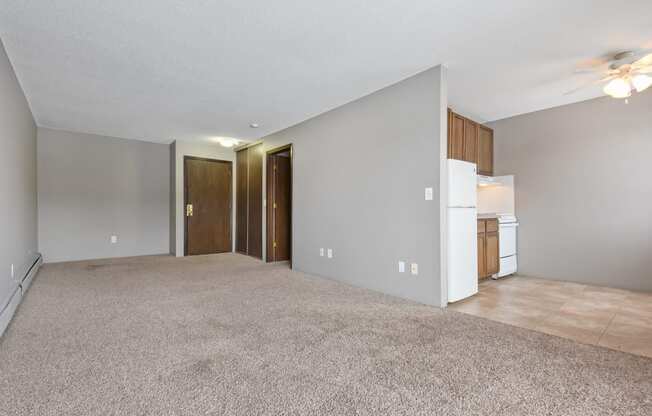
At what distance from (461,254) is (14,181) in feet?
15.5

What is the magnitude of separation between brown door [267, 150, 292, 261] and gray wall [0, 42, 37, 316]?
3.31 metres

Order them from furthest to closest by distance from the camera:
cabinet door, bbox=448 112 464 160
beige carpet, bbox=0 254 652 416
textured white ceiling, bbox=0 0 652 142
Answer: cabinet door, bbox=448 112 464 160
textured white ceiling, bbox=0 0 652 142
beige carpet, bbox=0 254 652 416

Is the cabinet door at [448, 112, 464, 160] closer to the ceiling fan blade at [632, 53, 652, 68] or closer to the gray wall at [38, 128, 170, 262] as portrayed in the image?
the ceiling fan blade at [632, 53, 652, 68]

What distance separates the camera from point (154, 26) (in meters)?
2.43

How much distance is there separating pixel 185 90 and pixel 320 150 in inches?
74.2

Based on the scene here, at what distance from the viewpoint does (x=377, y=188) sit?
3.76 meters

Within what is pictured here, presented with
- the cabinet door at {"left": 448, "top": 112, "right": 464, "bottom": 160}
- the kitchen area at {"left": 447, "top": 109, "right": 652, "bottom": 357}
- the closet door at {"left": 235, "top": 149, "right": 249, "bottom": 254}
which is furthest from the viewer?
the closet door at {"left": 235, "top": 149, "right": 249, "bottom": 254}

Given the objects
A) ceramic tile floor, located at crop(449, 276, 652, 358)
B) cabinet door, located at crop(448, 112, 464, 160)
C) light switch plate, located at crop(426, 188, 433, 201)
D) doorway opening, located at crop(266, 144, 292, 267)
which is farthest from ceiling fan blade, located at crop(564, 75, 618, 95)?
doorway opening, located at crop(266, 144, 292, 267)

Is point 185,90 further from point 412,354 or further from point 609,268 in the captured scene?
point 609,268

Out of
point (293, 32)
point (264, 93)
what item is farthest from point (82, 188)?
point (293, 32)

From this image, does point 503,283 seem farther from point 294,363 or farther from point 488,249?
point 294,363

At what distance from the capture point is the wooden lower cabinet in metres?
4.05

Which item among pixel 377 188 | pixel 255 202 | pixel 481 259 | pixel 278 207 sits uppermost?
pixel 377 188

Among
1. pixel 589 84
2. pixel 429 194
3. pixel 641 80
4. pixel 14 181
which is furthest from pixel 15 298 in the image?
pixel 589 84
